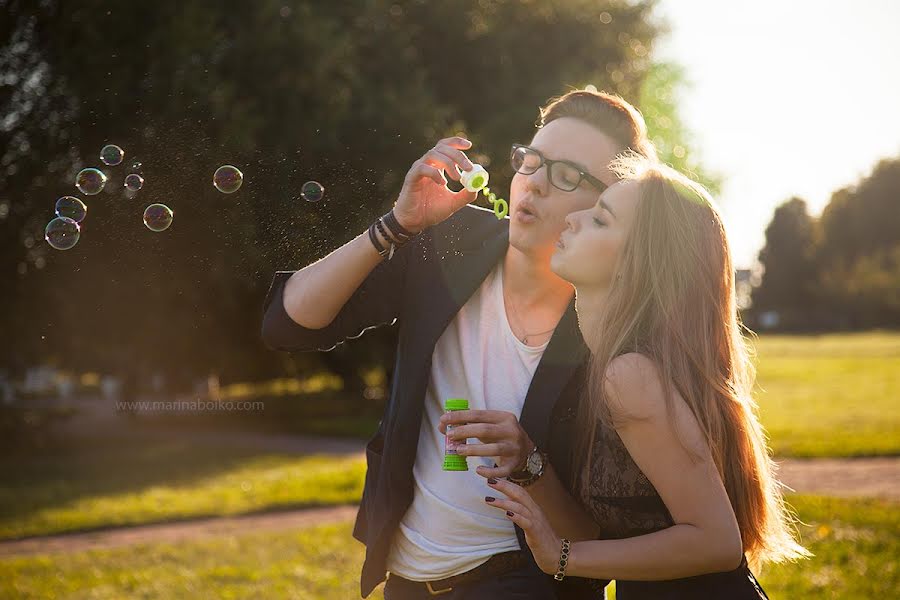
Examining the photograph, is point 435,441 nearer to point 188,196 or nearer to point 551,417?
point 551,417

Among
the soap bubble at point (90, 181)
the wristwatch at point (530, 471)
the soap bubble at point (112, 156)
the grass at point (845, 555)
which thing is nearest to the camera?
Answer: the wristwatch at point (530, 471)

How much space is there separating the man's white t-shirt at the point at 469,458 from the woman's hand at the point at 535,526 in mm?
408

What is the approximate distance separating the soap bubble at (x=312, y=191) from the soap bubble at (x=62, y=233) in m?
1.27

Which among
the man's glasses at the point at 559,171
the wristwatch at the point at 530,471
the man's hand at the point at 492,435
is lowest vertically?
the wristwatch at the point at 530,471

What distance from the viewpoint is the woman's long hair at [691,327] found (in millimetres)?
2350

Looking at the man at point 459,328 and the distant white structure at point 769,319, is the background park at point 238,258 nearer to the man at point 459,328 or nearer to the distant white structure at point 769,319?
the man at point 459,328

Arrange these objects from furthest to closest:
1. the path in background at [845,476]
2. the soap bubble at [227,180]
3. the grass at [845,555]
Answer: the path in background at [845,476], the grass at [845,555], the soap bubble at [227,180]

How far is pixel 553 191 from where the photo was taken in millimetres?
2809

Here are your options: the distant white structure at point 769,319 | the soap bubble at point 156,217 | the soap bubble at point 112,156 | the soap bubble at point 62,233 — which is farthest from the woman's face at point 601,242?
the distant white structure at point 769,319

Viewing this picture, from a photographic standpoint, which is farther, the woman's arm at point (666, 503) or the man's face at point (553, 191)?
the man's face at point (553, 191)

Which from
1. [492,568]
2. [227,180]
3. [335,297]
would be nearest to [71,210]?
[227,180]

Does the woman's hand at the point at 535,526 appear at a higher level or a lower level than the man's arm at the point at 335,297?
lower

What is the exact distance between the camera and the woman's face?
8.21 ft

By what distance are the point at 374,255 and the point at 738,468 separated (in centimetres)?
118
